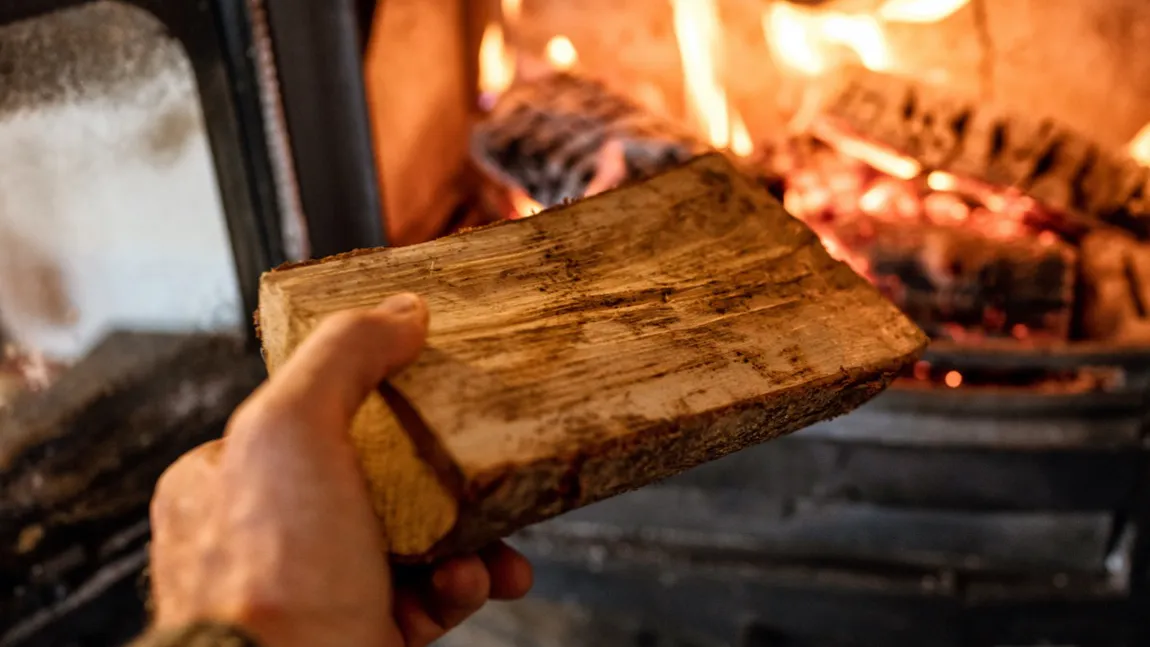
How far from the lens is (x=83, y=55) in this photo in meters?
1.09

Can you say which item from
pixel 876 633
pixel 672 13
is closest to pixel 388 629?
pixel 876 633

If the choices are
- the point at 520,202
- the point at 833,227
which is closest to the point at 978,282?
the point at 833,227

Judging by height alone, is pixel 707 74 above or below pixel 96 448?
above

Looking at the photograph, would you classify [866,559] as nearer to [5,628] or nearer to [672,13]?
[672,13]

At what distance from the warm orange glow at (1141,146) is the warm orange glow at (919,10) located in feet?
1.00

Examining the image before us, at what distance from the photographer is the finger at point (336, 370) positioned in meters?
0.54

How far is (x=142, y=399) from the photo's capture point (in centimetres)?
130

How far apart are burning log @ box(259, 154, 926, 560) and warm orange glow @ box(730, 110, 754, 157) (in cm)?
72

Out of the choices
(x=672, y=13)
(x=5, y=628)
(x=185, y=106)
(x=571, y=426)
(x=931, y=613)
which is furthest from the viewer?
(x=672, y=13)

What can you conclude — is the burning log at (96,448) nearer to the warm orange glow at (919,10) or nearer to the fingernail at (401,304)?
the fingernail at (401,304)

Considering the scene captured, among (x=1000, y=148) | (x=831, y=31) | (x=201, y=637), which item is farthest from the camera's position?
(x=831, y=31)

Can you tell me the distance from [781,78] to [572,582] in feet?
2.70

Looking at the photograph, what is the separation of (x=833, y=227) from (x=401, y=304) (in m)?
0.83

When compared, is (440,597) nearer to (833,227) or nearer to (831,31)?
(833,227)
